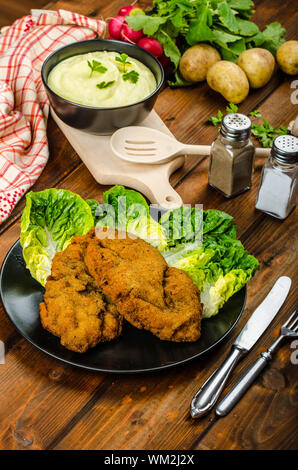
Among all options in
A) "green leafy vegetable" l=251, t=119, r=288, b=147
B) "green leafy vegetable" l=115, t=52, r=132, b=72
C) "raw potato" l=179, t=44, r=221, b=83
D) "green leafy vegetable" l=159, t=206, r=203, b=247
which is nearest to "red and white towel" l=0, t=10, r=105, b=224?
"green leafy vegetable" l=115, t=52, r=132, b=72

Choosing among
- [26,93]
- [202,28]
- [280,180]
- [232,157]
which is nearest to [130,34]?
[202,28]

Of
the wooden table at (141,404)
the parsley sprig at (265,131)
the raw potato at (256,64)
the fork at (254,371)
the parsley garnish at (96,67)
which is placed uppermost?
the raw potato at (256,64)

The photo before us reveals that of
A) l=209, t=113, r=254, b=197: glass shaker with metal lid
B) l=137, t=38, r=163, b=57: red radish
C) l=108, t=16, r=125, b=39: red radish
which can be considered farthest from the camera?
l=108, t=16, r=125, b=39: red radish

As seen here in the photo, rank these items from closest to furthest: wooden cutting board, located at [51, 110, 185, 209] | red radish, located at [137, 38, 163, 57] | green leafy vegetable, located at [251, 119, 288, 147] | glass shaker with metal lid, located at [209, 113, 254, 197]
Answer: glass shaker with metal lid, located at [209, 113, 254, 197]
wooden cutting board, located at [51, 110, 185, 209]
green leafy vegetable, located at [251, 119, 288, 147]
red radish, located at [137, 38, 163, 57]

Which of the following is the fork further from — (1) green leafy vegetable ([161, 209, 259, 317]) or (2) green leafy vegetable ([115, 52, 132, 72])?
(2) green leafy vegetable ([115, 52, 132, 72])

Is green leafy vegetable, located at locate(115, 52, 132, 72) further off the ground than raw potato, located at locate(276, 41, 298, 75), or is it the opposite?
raw potato, located at locate(276, 41, 298, 75)

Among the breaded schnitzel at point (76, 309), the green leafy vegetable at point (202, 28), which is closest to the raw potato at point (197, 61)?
the green leafy vegetable at point (202, 28)

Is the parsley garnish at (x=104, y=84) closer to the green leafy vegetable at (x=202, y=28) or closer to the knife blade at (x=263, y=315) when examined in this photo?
the green leafy vegetable at (x=202, y=28)
